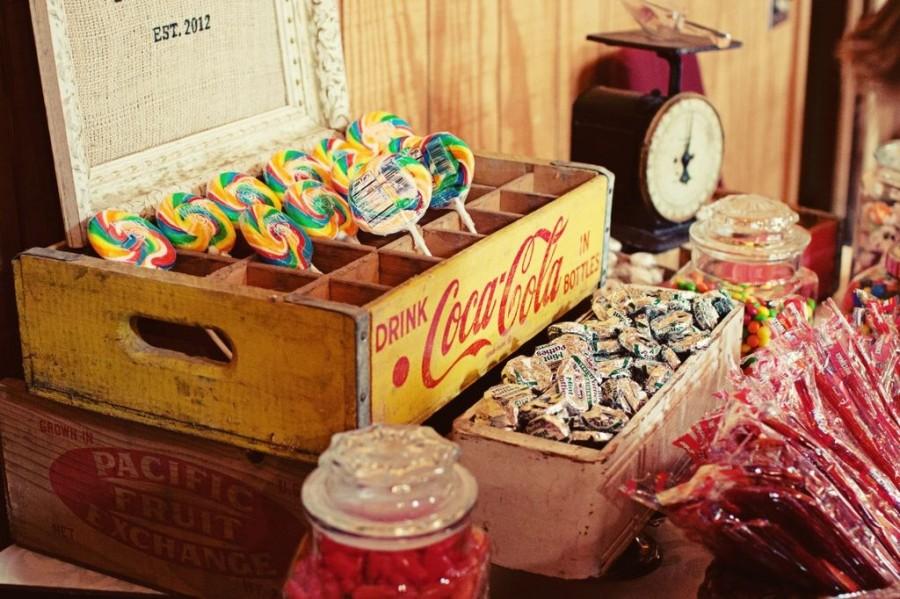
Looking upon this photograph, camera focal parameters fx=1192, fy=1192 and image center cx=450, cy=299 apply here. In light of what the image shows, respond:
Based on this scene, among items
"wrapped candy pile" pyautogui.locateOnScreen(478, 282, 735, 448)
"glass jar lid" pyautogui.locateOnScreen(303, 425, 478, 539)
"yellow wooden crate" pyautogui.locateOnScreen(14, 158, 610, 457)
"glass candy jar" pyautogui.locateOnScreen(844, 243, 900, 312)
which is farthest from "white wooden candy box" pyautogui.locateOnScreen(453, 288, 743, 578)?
"glass candy jar" pyautogui.locateOnScreen(844, 243, 900, 312)

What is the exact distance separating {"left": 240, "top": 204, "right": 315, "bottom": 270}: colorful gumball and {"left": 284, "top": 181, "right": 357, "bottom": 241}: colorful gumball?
0.13 ft

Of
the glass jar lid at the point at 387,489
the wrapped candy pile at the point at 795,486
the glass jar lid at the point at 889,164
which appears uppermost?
the glass jar lid at the point at 387,489

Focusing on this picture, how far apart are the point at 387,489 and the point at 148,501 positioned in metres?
0.56

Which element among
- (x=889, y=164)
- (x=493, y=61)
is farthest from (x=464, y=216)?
(x=889, y=164)

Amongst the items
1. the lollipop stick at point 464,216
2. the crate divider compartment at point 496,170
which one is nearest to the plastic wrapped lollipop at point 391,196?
the lollipop stick at point 464,216

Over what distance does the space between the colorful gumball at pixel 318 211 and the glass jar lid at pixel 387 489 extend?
0.57m

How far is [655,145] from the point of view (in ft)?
8.35

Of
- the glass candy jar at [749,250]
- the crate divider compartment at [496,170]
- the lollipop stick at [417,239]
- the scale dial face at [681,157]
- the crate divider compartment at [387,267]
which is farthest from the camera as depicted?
the scale dial face at [681,157]

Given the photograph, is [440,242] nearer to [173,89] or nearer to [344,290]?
[344,290]

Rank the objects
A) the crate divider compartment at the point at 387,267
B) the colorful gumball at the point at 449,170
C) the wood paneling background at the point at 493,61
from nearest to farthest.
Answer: the crate divider compartment at the point at 387,267, the colorful gumball at the point at 449,170, the wood paneling background at the point at 493,61

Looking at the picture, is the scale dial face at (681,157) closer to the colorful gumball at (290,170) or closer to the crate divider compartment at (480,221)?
the crate divider compartment at (480,221)

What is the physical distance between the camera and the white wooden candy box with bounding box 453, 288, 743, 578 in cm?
143

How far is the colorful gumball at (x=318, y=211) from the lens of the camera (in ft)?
5.66

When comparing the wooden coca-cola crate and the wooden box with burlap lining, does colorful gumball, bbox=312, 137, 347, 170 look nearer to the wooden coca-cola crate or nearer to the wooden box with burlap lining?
the wooden box with burlap lining
